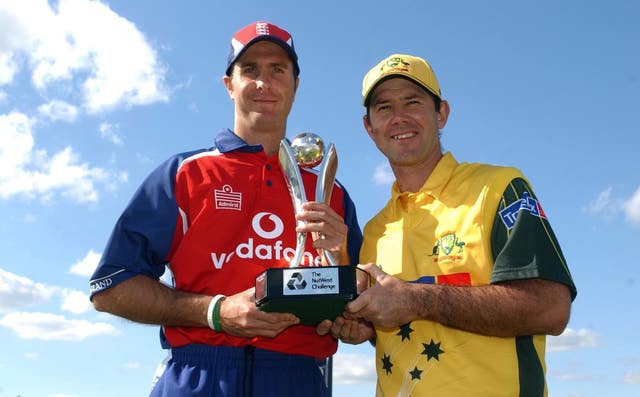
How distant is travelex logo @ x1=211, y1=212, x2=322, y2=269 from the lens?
15.7 ft

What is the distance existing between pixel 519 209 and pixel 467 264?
49 cm

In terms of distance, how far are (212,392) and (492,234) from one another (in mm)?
2221

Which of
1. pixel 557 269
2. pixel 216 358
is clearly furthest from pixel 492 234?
pixel 216 358

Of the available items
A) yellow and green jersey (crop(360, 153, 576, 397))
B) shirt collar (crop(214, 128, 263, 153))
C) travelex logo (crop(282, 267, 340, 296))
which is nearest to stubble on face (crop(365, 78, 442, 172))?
yellow and green jersey (crop(360, 153, 576, 397))

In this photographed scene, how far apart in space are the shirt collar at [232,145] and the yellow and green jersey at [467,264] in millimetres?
1403

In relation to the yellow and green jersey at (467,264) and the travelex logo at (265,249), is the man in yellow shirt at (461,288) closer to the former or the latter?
the yellow and green jersey at (467,264)

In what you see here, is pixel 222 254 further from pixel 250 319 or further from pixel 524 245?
pixel 524 245

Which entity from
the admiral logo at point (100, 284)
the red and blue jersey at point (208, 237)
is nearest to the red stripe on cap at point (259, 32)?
the red and blue jersey at point (208, 237)

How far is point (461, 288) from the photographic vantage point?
12.8ft

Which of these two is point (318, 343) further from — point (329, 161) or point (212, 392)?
point (329, 161)

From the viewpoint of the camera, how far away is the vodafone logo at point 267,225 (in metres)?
4.91

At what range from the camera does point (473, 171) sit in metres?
4.68

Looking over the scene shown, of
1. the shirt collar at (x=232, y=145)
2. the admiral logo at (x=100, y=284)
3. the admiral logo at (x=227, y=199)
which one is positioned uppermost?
the shirt collar at (x=232, y=145)

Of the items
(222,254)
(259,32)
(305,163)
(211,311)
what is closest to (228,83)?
(259,32)
